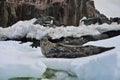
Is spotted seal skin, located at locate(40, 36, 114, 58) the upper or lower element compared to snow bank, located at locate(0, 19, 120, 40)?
upper

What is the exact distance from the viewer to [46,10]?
21.4 meters

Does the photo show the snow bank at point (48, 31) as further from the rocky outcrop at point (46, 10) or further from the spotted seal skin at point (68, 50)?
the rocky outcrop at point (46, 10)

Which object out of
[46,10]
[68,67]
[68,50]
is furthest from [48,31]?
[46,10]

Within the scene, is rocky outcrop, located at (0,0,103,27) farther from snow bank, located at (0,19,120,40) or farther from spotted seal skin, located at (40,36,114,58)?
spotted seal skin, located at (40,36,114,58)

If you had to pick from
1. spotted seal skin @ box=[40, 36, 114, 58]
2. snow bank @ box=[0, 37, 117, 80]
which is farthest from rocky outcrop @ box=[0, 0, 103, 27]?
snow bank @ box=[0, 37, 117, 80]

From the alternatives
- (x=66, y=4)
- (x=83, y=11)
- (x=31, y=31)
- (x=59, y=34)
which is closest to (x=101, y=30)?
(x=59, y=34)

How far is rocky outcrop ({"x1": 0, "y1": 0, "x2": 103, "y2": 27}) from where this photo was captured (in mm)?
18938

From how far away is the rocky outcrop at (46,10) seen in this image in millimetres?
18938

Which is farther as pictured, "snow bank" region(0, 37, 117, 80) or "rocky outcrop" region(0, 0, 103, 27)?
"rocky outcrop" region(0, 0, 103, 27)

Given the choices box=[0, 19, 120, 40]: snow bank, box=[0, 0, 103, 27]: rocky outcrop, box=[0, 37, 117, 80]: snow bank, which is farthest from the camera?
box=[0, 0, 103, 27]: rocky outcrop

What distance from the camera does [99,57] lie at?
5.68 m

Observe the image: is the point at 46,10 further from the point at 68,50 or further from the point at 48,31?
the point at 68,50

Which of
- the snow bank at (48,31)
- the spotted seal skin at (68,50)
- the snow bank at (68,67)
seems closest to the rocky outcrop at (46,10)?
the snow bank at (48,31)

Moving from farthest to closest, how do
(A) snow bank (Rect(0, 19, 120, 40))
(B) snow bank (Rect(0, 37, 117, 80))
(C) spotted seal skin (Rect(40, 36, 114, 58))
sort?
(A) snow bank (Rect(0, 19, 120, 40)) → (C) spotted seal skin (Rect(40, 36, 114, 58)) → (B) snow bank (Rect(0, 37, 117, 80))
